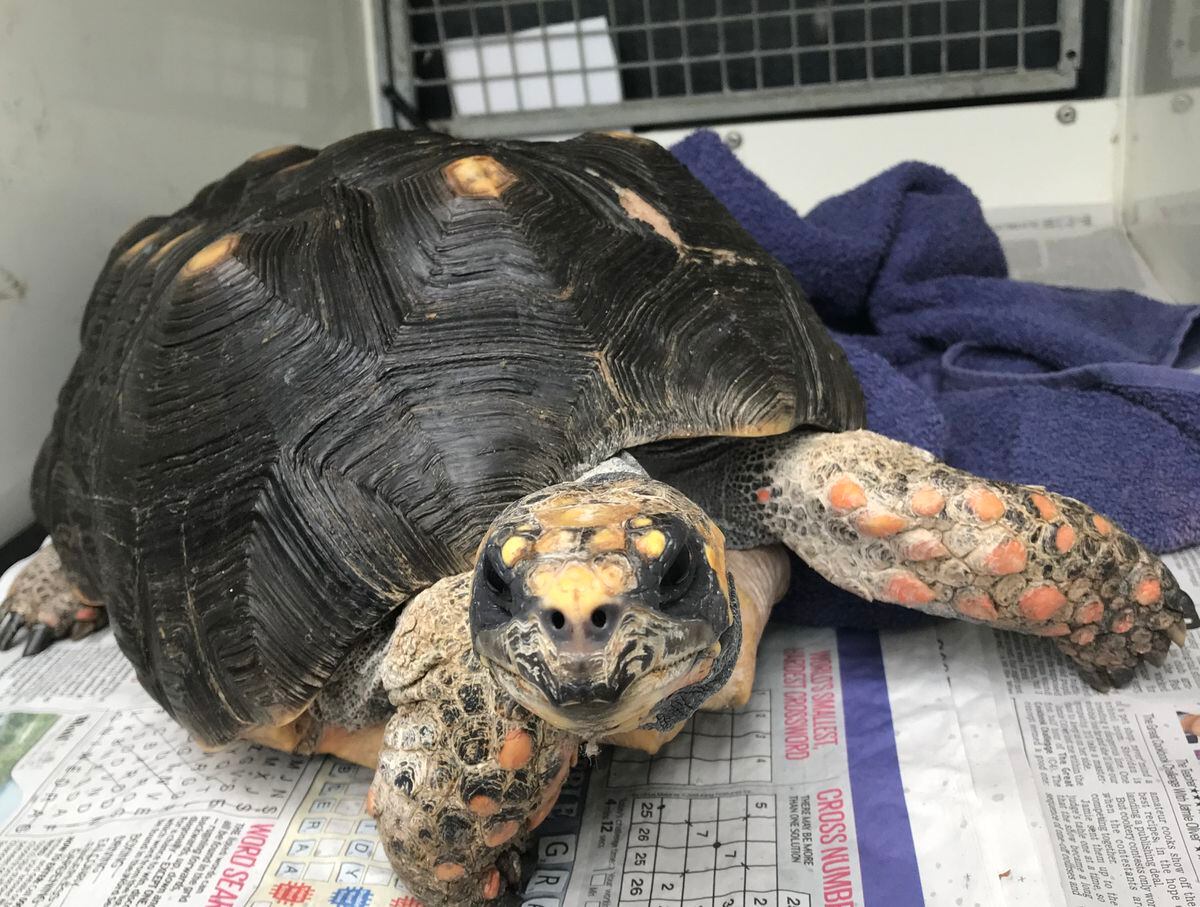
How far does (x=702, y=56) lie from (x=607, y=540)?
84.2 inches

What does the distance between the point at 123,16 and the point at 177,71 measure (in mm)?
168

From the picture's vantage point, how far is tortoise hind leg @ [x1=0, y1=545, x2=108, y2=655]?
5.83 feet

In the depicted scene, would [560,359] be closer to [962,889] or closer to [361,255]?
[361,255]

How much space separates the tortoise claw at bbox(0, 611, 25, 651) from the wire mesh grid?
1668 millimetres

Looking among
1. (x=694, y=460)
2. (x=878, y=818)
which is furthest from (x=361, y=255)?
(x=878, y=818)

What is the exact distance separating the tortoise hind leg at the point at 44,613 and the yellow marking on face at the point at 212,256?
27.0 inches

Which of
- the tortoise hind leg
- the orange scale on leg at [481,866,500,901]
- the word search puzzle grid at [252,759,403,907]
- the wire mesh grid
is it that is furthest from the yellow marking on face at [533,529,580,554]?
the wire mesh grid

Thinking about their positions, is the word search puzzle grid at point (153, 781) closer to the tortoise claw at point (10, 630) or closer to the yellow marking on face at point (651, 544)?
the tortoise claw at point (10, 630)

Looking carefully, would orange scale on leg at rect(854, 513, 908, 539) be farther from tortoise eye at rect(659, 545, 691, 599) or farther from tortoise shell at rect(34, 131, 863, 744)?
tortoise eye at rect(659, 545, 691, 599)

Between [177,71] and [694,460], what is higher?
[177,71]

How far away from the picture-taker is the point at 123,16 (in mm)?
2092

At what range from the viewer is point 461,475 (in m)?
1.16

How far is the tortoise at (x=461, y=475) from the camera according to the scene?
3.72 feet

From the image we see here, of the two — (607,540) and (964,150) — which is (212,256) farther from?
(964,150)
